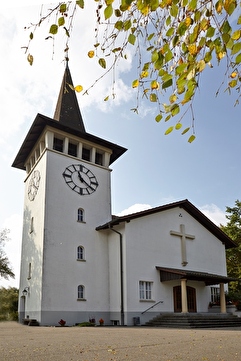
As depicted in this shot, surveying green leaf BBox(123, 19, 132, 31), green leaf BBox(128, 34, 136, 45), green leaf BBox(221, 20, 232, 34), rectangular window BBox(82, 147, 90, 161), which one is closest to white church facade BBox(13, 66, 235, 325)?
rectangular window BBox(82, 147, 90, 161)

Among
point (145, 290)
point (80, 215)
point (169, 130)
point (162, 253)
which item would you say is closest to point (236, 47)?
point (169, 130)

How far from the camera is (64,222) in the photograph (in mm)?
19641

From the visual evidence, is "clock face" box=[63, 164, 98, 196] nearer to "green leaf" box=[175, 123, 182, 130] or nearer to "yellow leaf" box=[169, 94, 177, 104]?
"yellow leaf" box=[169, 94, 177, 104]

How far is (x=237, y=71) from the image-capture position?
13.0 feet

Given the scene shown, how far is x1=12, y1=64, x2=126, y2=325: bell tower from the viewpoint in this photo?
18.2 meters

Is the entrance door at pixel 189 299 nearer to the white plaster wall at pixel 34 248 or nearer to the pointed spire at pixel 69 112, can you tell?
the white plaster wall at pixel 34 248

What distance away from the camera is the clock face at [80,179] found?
20.9 metres

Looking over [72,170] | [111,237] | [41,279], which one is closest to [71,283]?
[41,279]

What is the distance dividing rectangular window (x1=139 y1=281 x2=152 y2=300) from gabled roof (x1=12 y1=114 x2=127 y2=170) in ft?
30.7

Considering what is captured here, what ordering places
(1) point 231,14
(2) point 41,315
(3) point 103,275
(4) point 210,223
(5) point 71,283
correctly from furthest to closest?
(4) point 210,223, (3) point 103,275, (5) point 71,283, (2) point 41,315, (1) point 231,14

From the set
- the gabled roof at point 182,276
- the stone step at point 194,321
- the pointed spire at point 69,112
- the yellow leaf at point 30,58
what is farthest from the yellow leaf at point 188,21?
the pointed spire at point 69,112

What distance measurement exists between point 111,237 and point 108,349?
13.2m

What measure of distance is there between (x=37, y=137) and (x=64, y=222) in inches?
247

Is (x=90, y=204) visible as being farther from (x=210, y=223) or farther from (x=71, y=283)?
(x=210, y=223)
